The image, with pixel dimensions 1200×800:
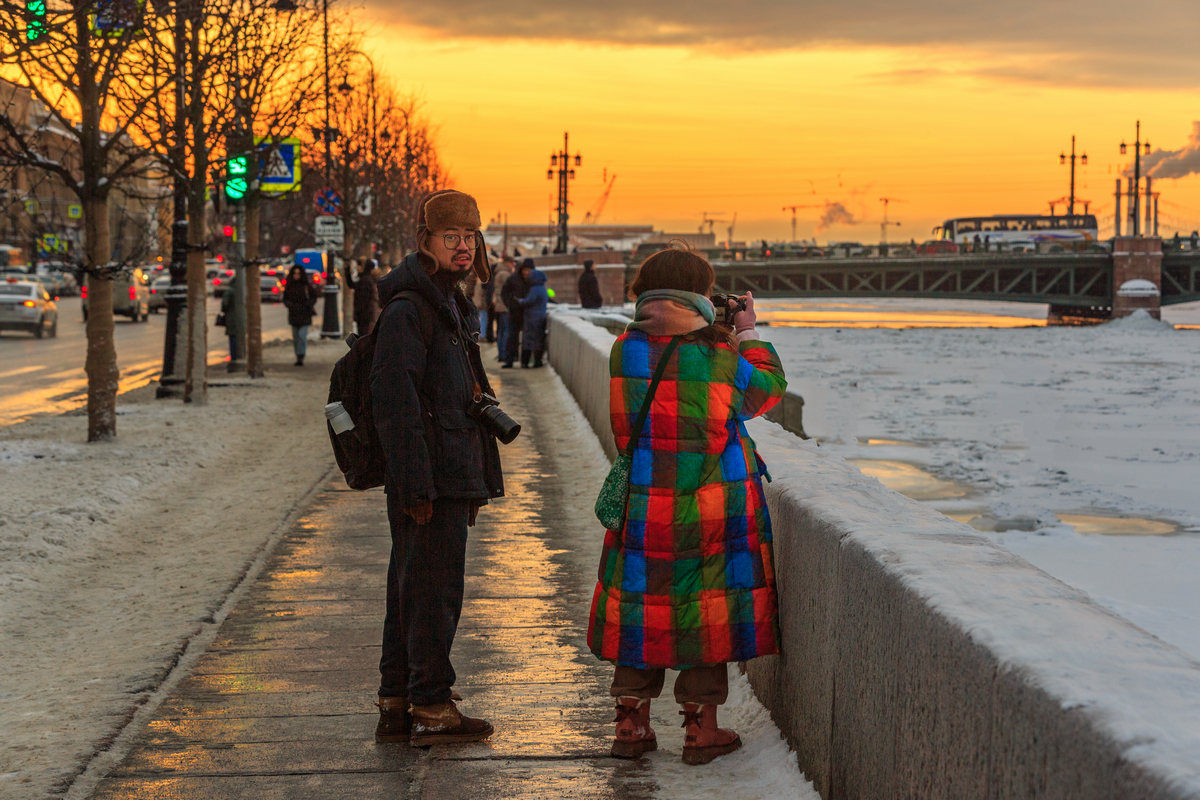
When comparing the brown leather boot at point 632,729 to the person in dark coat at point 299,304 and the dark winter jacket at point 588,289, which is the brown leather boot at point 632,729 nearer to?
the person in dark coat at point 299,304

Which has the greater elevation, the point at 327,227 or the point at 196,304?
the point at 327,227

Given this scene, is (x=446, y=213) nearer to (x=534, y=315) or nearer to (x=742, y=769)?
(x=742, y=769)

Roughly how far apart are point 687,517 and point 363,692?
1.75 metres

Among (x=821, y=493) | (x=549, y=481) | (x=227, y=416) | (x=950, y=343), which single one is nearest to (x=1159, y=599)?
(x=549, y=481)

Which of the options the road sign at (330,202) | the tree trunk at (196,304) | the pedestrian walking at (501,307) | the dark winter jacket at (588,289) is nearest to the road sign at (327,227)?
the road sign at (330,202)

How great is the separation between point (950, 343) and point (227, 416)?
114ft

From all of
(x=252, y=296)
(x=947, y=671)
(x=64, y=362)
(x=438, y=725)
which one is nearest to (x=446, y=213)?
(x=438, y=725)

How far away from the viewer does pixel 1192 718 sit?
203 cm

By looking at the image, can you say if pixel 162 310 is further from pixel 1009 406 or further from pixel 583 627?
pixel 583 627

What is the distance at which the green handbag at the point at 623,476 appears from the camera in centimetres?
411

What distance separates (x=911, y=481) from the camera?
1401 centimetres

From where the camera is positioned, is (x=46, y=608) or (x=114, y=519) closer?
(x=46, y=608)

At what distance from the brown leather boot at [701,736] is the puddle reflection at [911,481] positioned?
8.42m

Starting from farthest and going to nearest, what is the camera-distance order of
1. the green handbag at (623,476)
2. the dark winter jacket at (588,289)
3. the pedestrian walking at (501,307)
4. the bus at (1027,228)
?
the bus at (1027,228) → the dark winter jacket at (588,289) → the pedestrian walking at (501,307) → the green handbag at (623,476)
